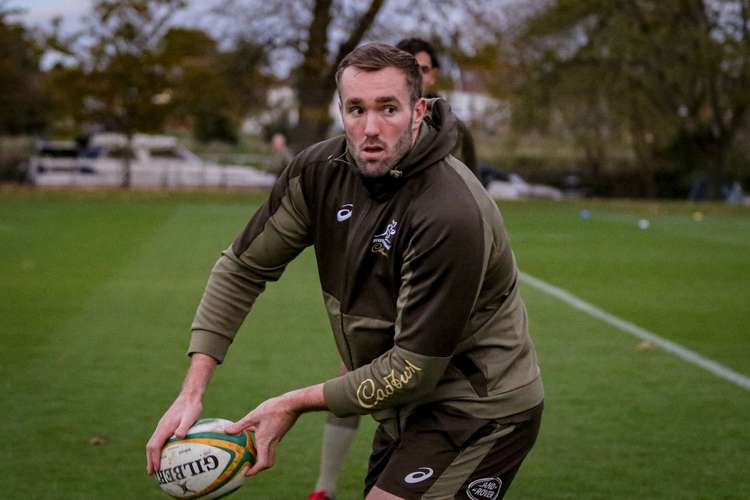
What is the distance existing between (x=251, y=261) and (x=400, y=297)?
28.5 inches

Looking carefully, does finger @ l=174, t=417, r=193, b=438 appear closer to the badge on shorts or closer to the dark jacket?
the dark jacket

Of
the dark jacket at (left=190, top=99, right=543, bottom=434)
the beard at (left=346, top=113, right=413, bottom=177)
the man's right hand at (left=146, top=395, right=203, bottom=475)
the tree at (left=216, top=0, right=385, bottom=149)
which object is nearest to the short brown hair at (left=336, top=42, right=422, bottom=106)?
the beard at (left=346, top=113, right=413, bottom=177)

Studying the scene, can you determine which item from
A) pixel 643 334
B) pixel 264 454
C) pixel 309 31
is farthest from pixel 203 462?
pixel 309 31

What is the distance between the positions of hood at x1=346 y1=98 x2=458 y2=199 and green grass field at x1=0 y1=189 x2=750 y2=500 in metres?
2.76

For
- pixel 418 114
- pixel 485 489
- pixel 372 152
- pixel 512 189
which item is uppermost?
pixel 418 114

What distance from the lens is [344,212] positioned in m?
3.77

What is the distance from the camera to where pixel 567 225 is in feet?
84.9

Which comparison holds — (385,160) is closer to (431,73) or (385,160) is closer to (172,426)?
(172,426)

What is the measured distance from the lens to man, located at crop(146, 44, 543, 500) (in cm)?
349

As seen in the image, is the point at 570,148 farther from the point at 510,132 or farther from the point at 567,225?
the point at 567,225

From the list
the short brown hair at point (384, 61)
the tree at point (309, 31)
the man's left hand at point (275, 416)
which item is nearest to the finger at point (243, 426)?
the man's left hand at point (275, 416)

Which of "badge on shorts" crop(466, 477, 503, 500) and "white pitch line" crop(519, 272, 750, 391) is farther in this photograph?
"white pitch line" crop(519, 272, 750, 391)

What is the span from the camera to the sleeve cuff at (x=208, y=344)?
13.1ft

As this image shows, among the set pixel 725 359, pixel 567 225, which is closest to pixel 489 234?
pixel 725 359
